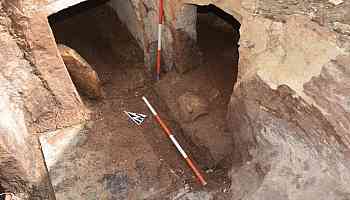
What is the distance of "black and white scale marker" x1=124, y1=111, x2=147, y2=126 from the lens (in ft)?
18.0

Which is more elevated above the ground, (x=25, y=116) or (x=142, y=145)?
(x=25, y=116)

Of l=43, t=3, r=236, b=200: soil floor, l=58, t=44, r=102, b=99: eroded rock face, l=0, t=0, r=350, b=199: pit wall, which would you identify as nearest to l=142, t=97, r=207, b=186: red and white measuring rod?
l=43, t=3, r=236, b=200: soil floor

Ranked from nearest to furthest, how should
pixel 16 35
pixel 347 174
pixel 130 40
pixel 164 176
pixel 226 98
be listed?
1. pixel 347 174
2. pixel 16 35
3. pixel 164 176
4. pixel 226 98
5. pixel 130 40

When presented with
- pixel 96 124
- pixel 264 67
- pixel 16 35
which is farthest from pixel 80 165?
pixel 264 67

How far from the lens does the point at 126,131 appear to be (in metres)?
5.37

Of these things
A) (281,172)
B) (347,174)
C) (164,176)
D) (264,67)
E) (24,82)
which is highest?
(264,67)

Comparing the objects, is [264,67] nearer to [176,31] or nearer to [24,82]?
[176,31]

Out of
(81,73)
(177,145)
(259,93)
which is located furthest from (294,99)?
(81,73)

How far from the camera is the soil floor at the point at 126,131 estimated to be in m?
4.86

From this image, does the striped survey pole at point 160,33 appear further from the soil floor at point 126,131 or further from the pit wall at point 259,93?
the soil floor at point 126,131

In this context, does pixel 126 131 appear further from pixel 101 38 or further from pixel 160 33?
pixel 101 38

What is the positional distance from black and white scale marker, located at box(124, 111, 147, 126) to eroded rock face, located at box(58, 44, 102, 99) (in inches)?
18.2

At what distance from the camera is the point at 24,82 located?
194 inches

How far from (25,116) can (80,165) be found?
84 cm
